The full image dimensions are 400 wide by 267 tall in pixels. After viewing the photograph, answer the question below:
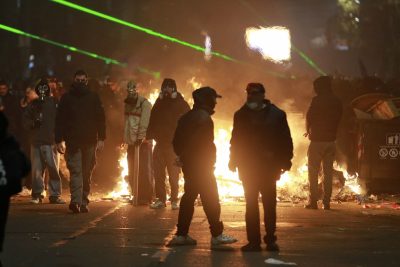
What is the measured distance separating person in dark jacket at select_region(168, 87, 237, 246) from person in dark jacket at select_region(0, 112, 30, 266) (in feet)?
13.4

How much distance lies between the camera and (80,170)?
42.1 feet

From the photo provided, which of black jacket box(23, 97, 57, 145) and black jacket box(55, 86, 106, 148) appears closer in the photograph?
black jacket box(55, 86, 106, 148)

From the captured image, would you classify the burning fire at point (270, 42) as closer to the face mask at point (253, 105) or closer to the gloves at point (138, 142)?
the gloves at point (138, 142)

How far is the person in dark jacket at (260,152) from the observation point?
29.3 feet

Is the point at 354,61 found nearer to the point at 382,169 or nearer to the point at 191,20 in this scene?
the point at 191,20

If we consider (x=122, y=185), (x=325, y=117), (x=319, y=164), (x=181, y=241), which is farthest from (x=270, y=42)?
(x=181, y=241)

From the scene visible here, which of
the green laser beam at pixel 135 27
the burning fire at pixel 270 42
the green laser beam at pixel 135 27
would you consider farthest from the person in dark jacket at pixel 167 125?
the burning fire at pixel 270 42

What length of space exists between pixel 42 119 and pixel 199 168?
5.77 meters

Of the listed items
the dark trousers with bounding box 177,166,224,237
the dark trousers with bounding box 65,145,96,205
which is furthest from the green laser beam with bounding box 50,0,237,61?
the dark trousers with bounding box 177,166,224,237

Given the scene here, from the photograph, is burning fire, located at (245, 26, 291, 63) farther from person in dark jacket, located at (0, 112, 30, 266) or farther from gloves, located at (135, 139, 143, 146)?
person in dark jacket, located at (0, 112, 30, 266)

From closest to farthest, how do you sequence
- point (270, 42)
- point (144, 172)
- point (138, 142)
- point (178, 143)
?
point (178, 143) < point (138, 142) < point (144, 172) < point (270, 42)

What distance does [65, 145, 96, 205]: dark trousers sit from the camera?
1271 cm

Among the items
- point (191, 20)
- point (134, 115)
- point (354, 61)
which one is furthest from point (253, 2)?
point (134, 115)

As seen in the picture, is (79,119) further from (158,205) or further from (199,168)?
(199,168)
